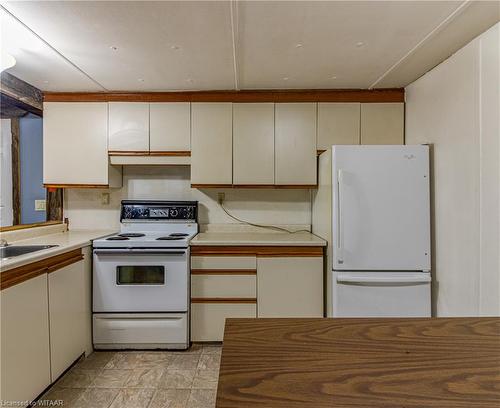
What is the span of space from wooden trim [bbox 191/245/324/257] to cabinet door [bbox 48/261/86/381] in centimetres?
84

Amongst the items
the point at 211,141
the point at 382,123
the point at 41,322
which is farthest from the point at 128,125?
the point at 382,123

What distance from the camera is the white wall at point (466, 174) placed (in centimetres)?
172

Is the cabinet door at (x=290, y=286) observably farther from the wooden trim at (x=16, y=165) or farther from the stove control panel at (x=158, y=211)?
the wooden trim at (x=16, y=165)

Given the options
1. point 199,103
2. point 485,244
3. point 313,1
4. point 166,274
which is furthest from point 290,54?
point 166,274

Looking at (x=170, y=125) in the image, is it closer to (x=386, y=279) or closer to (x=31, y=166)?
(x=31, y=166)

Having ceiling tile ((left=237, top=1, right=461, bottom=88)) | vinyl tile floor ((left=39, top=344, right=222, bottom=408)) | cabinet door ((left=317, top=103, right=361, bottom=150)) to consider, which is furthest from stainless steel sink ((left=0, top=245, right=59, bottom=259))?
cabinet door ((left=317, top=103, right=361, bottom=150))

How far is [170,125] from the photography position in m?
2.80

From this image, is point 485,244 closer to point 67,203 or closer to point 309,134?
point 309,134

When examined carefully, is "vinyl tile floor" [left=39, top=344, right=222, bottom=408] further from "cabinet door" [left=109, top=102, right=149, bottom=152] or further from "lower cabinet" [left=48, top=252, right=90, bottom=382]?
"cabinet door" [left=109, top=102, right=149, bottom=152]

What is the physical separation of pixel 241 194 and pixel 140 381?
1.78 m

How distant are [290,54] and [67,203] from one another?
98.9 inches

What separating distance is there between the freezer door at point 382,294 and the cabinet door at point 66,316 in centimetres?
182

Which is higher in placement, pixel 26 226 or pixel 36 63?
pixel 36 63

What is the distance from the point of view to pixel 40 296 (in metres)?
1.79
